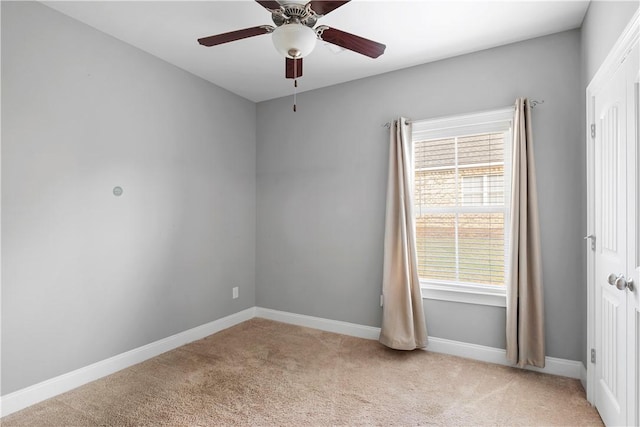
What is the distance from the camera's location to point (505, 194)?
286 centimetres

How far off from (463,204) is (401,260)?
74 centimetres

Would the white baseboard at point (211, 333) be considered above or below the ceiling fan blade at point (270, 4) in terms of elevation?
below

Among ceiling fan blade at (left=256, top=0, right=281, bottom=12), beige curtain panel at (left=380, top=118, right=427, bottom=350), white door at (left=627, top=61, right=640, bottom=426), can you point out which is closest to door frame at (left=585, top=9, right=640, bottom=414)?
white door at (left=627, top=61, right=640, bottom=426)

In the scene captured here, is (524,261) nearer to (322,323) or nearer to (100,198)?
(322,323)

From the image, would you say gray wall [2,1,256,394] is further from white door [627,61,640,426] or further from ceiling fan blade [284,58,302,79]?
white door [627,61,640,426]

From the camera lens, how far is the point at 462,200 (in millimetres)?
3041

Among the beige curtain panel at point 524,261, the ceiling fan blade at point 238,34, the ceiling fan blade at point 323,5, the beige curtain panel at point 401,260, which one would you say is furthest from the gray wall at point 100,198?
the beige curtain panel at point 524,261

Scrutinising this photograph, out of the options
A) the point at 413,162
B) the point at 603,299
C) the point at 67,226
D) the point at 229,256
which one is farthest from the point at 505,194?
the point at 67,226

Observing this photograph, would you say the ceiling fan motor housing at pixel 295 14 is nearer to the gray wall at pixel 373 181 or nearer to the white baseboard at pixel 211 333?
the gray wall at pixel 373 181

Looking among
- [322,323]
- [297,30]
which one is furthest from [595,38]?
[322,323]

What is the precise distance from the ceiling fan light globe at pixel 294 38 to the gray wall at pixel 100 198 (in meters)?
1.66

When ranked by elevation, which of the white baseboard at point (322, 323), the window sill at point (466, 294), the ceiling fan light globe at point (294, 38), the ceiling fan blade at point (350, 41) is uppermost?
the ceiling fan blade at point (350, 41)

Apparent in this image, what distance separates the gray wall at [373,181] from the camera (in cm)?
258

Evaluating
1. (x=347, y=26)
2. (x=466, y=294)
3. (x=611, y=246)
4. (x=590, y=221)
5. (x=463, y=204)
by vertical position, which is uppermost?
(x=347, y=26)
